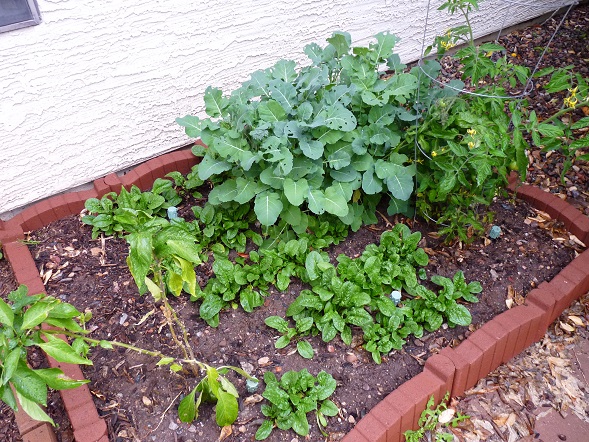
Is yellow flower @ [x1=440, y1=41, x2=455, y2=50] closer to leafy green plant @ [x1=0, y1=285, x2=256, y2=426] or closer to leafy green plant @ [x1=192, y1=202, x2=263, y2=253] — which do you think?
leafy green plant @ [x1=192, y1=202, x2=263, y2=253]

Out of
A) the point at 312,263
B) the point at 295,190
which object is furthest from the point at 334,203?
the point at 312,263

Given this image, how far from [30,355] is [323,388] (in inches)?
61.2

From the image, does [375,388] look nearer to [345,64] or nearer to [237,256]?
[237,256]

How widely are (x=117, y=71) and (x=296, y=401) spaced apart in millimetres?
2256

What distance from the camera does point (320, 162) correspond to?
292 centimetres

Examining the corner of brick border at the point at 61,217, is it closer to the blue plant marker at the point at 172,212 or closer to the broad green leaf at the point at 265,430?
the blue plant marker at the point at 172,212

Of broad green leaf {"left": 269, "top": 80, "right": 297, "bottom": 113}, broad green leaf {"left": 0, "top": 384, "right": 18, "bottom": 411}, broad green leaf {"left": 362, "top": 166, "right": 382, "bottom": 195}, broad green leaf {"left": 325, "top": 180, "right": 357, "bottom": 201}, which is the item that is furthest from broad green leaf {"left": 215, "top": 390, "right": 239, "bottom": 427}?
broad green leaf {"left": 269, "top": 80, "right": 297, "bottom": 113}

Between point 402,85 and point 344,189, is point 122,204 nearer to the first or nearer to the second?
point 344,189

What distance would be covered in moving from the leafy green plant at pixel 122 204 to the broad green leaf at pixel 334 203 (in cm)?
108

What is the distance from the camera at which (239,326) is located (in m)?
2.73

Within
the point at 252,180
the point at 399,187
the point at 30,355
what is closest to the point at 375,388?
the point at 399,187

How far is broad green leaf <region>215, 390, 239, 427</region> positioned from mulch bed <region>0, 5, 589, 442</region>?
192 mm

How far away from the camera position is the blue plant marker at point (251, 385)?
7.85ft

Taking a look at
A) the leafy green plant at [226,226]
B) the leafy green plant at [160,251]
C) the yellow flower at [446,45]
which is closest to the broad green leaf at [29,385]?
the leafy green plant at [160,251]
